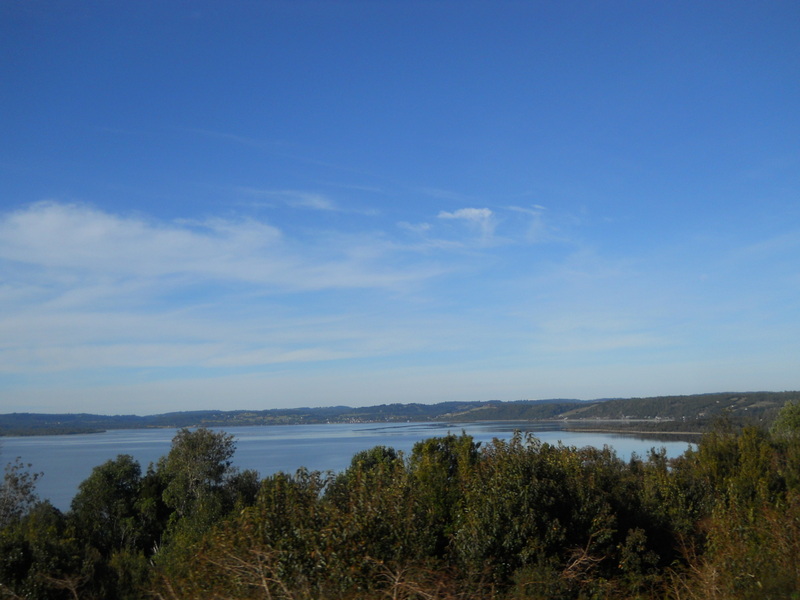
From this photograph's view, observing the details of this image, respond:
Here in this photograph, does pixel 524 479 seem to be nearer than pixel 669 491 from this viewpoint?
Yes

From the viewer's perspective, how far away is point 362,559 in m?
7.70

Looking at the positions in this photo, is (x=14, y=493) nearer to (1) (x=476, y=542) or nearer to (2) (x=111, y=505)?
(2) (x=111, y=505)

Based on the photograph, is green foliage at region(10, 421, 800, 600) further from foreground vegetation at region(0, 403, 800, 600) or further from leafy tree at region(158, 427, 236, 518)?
leafy tree at region(158, 427, 236, 518)

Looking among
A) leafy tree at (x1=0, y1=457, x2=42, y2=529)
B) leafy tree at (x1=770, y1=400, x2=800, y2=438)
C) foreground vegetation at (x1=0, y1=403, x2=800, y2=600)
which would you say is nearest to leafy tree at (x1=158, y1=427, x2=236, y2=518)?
leafy tree at (x1=0, y1=457, x2=42, y2=529)

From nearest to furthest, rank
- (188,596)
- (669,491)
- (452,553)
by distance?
(188,596) < (452,553) < (669,491)

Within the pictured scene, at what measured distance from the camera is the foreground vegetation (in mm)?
7273

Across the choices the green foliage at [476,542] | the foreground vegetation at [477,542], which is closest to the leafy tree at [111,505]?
the foreground vegetation at [477,542]

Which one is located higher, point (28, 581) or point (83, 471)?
point (28, 581)

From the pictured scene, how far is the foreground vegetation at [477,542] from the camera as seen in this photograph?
7273mm

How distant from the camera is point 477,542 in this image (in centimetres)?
1216

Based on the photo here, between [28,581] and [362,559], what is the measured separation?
9.14 m

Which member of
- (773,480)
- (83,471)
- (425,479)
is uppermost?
(425,479)

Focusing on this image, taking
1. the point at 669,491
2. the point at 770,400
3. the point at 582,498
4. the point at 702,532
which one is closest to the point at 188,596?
the point at 582,498

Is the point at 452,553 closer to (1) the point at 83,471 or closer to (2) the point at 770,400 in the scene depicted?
(1) the point at 83,471
